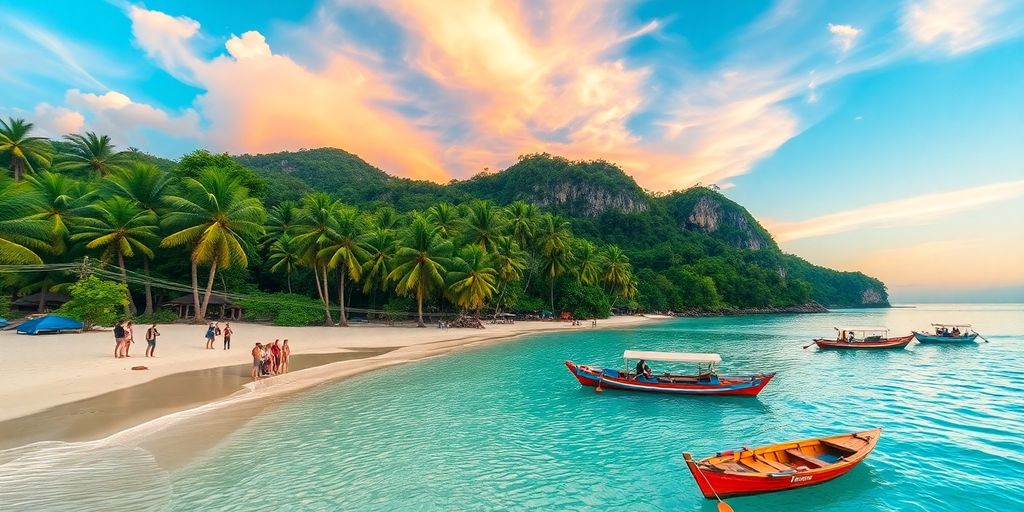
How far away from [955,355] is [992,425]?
2627 centimetres

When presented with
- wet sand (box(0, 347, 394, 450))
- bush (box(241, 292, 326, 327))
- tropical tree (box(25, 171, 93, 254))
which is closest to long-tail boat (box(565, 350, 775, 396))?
wet sand (box(0, 347, 394, 450))

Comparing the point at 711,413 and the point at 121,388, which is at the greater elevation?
the point at 121,388

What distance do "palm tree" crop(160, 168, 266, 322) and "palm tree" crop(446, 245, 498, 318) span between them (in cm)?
2085

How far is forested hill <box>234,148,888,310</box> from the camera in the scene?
110 metres

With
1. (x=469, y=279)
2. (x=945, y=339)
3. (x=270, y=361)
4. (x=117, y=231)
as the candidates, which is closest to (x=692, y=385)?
(x=270, y=361)

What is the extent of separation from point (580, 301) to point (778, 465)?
2440 inches

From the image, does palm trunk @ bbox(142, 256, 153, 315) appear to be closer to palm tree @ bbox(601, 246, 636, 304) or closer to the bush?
the bush

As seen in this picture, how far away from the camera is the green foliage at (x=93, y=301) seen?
30.5 meters

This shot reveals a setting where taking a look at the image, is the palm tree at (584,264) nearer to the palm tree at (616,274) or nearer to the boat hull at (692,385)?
the palm tree at (616,274)

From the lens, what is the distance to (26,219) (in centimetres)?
3347

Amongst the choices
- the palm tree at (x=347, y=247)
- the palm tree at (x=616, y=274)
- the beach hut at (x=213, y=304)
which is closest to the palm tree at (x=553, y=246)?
the palm tree at (x=616, y=274)

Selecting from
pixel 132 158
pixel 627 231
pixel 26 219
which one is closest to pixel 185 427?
pixel 26 219

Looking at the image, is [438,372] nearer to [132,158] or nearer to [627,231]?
[132,158]

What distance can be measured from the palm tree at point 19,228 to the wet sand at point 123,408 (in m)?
25.0
